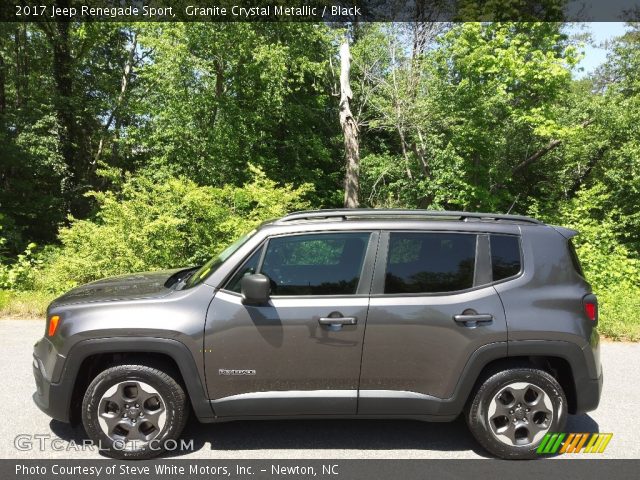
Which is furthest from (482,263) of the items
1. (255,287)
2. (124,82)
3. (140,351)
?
(124,82)

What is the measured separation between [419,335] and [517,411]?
3.05ft

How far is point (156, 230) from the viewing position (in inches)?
358

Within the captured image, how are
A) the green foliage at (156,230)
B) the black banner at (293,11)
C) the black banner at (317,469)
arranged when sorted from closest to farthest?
the black banner at (317,469)
the green foliage at (156,230)
the black banner at (293,11)

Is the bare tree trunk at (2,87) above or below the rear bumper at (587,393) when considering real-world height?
above

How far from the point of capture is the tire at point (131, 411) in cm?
349

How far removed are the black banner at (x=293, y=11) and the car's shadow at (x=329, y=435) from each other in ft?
42.7

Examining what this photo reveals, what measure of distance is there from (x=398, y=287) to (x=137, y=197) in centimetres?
746

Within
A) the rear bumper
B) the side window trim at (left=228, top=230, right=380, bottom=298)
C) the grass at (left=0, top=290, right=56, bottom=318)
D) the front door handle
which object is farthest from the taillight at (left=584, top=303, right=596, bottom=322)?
the grass at (left=0, top=290, right=56, bottom=318)

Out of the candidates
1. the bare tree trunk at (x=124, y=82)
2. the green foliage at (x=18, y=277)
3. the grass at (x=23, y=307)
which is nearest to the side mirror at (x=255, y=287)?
the grass at (x=23, y=307)

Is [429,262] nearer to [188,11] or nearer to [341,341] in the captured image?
[341,341]

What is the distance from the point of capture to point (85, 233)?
9430 millimetres

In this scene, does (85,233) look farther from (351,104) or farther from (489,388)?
(351,104)

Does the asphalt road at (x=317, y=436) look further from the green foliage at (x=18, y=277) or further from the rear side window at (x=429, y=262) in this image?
the green foliage at (x=18, y=277)

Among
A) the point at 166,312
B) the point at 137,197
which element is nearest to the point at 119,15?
the point at 137,197
